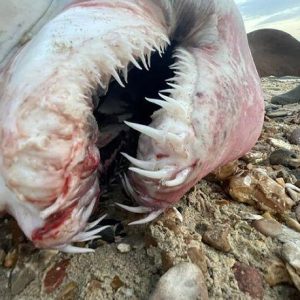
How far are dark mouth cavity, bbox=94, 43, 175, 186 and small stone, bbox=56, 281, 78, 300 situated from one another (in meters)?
0.33

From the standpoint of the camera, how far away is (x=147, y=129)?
112 centimetres

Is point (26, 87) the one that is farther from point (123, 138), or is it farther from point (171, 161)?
point (123, 138)

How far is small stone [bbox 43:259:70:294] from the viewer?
1.25m

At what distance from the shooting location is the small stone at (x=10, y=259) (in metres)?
1.30

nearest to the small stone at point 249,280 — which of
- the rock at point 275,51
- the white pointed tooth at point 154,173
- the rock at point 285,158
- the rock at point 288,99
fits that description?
the white pointed tooth at point 154,173

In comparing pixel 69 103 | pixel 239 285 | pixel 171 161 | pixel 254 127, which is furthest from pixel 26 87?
pixel 254 127

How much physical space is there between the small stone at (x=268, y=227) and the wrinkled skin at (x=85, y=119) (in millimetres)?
231

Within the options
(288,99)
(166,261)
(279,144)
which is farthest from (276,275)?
(288,99)

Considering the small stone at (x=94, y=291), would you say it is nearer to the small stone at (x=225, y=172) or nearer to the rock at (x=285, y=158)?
the small stone at (x=225, y=172)

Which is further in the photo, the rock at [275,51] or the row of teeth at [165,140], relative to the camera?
the rock at [275,51]

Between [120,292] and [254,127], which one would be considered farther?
[254,127]

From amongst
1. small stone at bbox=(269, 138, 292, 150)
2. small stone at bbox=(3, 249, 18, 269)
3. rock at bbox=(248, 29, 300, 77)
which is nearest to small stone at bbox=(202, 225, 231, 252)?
small stone at bbox=(3, 249, 18, 269)

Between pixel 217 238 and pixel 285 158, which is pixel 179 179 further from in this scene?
pixel 285 158

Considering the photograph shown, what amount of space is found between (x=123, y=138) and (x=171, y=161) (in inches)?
15.7
